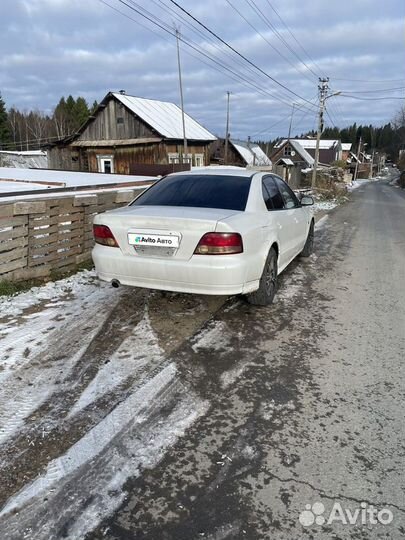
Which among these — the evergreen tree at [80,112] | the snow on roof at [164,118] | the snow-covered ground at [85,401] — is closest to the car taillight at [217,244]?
the snow-covered ground at [85,401]

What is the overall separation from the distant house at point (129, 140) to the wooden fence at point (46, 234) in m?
19.6

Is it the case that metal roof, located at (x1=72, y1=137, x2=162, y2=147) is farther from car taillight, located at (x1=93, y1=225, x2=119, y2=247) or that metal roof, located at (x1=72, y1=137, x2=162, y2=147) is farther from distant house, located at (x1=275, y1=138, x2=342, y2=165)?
distant house, located at (x1=275, y1=138, x2=342, y2=165)

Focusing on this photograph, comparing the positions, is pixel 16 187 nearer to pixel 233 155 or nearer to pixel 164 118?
pixel 164 118

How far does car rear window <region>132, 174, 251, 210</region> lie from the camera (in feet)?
15.1

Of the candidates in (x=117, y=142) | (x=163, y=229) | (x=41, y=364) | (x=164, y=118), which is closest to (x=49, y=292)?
(x=41, y=364)

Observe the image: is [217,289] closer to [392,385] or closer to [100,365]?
[100,365]

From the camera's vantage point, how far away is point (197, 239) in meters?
4.01

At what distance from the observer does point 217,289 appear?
13.4ft

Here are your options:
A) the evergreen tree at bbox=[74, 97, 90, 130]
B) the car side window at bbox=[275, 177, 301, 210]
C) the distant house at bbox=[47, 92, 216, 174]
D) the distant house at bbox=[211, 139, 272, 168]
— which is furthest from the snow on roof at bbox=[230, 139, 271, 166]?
the evergreen tree at bbox=[74, 97, 90, 130]

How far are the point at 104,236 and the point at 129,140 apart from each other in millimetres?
26072

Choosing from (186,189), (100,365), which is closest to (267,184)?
(186,189)

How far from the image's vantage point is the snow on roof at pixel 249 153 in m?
42.8

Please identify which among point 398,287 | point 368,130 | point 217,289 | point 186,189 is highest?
point 368,130

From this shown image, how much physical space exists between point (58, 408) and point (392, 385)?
2.56m
